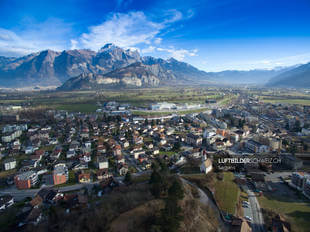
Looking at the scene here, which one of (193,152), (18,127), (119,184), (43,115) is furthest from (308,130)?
(43,115)

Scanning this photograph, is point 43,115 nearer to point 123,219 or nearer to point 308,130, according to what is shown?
point 123,219

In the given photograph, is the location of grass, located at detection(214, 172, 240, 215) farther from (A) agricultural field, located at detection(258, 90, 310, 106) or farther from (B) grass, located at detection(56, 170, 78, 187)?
(A) agricultural field, located at detection(258, 90, 310, 106)

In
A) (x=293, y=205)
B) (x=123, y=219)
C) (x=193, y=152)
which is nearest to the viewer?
(x=123, y=219)

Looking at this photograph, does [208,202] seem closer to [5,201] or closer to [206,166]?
[206,166]

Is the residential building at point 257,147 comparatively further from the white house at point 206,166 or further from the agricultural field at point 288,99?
the agricultural field at point 288,99

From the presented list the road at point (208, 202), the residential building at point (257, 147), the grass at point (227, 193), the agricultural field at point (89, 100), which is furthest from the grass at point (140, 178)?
the agricultural field at point (89, 100)

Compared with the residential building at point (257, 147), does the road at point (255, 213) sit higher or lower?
lower
